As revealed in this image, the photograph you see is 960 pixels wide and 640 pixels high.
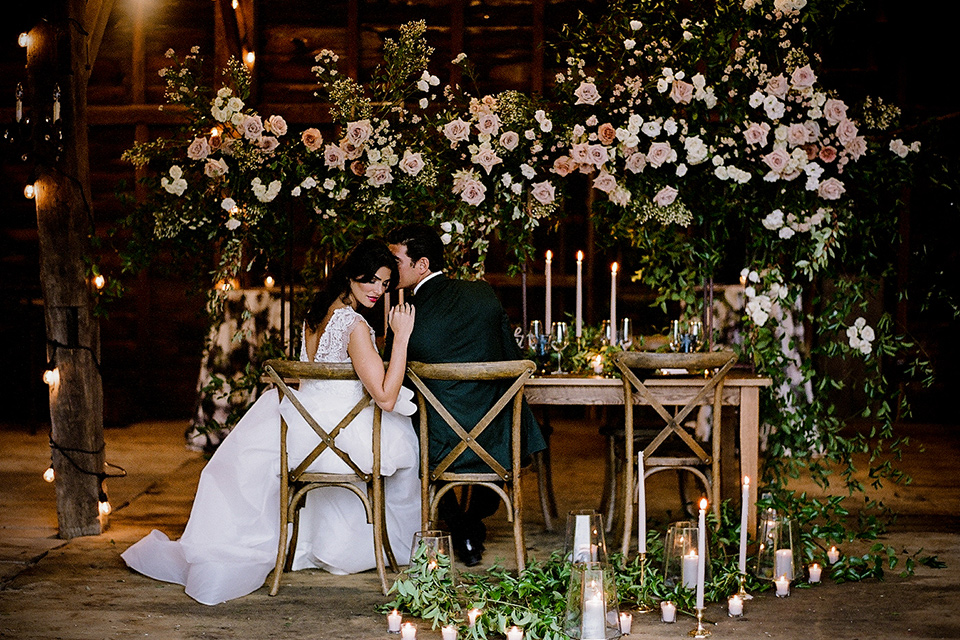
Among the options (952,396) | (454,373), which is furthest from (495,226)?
(952,396)

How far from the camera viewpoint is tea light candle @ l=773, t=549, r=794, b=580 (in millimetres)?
3516

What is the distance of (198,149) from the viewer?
13.8ft

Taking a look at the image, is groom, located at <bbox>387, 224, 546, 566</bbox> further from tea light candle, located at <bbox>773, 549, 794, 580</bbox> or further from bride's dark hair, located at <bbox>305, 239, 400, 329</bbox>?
tea light candle, located at <bbox>773, 549, 794, 580</bbox>

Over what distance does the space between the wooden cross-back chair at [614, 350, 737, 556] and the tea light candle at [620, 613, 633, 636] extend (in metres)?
0.68

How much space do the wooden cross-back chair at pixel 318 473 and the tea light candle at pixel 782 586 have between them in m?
1.42

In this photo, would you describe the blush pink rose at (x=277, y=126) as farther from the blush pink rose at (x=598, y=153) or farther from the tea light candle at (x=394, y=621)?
the tea light candle at (x=394, y=621)

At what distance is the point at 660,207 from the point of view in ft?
13.8

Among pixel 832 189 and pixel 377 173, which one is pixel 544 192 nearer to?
pixel 377 173

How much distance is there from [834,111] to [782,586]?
196 cm

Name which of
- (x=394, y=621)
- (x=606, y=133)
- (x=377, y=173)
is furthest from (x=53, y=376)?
(x=606, y=133)

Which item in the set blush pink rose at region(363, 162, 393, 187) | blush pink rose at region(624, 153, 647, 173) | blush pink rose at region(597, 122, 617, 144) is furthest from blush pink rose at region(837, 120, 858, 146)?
blush pink rose at region(363, 162, 393, 187)

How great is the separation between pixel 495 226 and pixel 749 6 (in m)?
1.44

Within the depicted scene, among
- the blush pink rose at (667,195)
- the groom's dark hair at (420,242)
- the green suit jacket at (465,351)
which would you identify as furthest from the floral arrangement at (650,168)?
the green suit jacket at (465,351)

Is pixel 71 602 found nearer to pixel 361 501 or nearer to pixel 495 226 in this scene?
pixel 361 501
